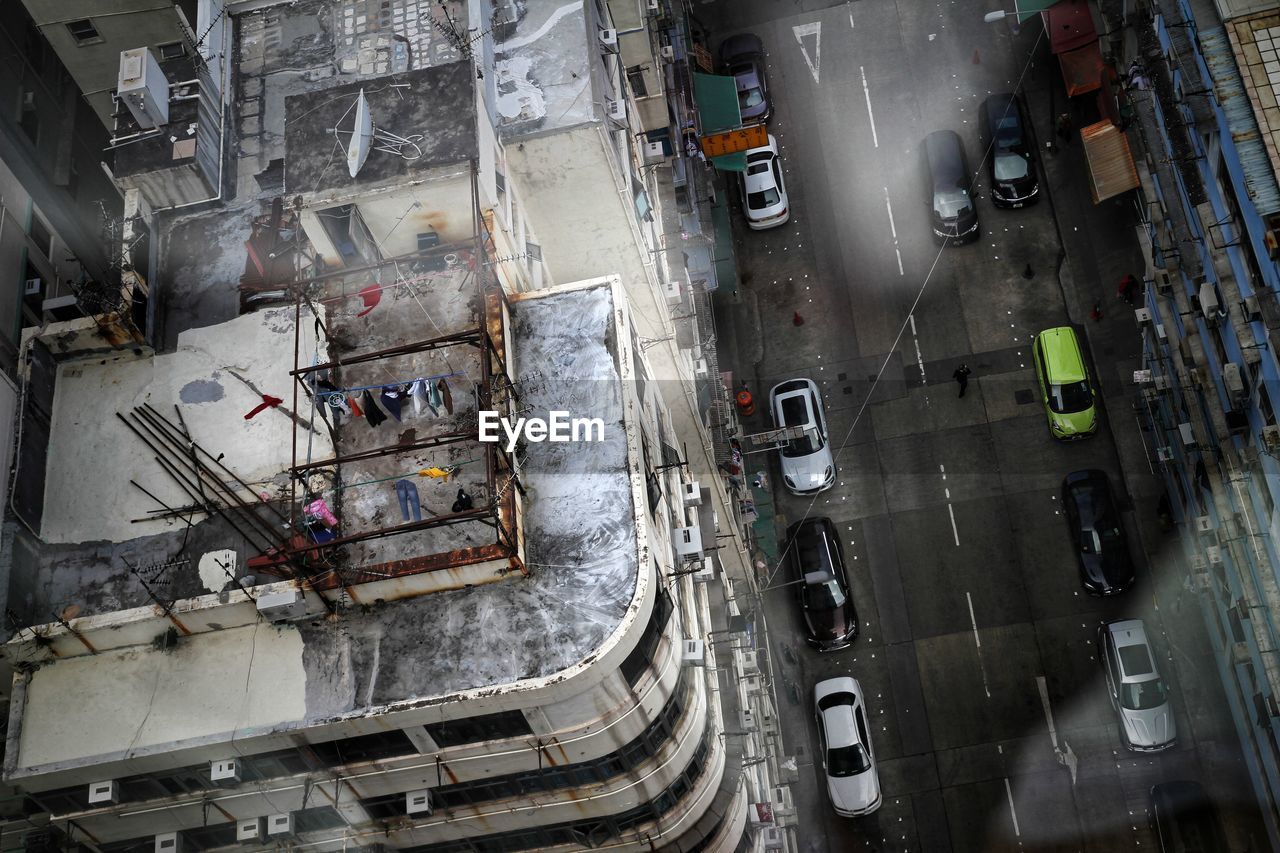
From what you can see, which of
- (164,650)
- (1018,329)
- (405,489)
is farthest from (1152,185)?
(164,650)

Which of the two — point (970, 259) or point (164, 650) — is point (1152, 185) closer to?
point (970, 259)

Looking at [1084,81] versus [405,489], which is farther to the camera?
[1084,81]

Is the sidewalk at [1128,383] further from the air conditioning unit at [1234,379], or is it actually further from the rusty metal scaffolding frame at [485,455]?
the rusty metal scaffolding frame at [485,455]

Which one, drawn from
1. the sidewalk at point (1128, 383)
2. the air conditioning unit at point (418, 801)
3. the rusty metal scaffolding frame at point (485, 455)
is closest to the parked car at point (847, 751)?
the sidewalk at point (1128, 383)

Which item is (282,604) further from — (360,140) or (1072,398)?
(1072,398)

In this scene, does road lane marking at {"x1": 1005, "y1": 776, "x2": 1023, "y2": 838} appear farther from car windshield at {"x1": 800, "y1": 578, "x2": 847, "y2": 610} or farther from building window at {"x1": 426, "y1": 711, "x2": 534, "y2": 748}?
building window at {"x1": 426, "y1": 711, "x2": 534, "y2": 748}

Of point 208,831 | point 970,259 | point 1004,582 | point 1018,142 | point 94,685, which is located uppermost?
point 1018,142
